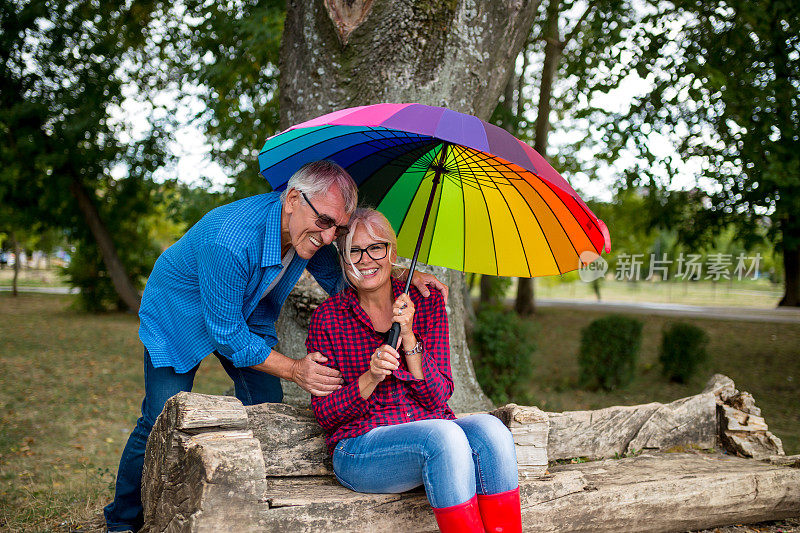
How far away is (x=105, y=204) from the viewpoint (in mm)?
12992

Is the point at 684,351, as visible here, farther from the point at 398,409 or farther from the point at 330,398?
the point at 330,398

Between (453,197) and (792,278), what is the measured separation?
38.1 feet

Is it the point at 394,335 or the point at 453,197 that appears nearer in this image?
the point at 394,335

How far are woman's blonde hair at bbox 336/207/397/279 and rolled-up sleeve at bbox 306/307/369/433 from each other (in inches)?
10.0

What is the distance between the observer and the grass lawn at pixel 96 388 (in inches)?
164

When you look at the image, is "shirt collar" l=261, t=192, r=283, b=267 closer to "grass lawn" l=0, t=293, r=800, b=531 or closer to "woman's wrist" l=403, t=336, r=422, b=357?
"woman's wrist" l=403, t=336, r=422, b=357

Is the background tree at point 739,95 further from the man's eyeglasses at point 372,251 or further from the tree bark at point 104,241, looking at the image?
the tree bark at point 104,241

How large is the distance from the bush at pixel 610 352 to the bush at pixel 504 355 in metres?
1.73

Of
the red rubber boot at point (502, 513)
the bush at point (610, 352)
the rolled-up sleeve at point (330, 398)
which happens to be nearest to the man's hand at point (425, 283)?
the rolled-up sleeve at point (330, 398)

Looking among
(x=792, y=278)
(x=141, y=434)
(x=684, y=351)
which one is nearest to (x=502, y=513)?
(x=141, y=434)

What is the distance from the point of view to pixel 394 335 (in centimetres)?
243

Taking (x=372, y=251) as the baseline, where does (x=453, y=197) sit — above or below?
above

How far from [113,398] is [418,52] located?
5.66 meters
